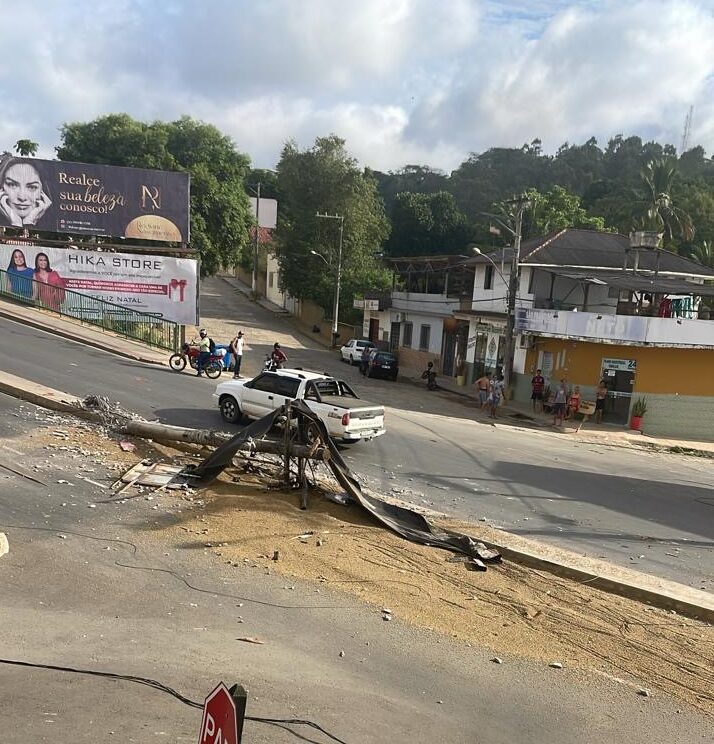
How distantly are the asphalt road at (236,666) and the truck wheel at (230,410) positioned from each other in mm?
7555

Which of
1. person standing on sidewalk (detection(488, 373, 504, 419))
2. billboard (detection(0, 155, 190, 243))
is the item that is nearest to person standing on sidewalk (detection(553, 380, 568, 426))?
Result: person standing on sidewalk (detection(488, 373, 504, 419))

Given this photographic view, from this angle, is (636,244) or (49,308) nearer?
(636,244)

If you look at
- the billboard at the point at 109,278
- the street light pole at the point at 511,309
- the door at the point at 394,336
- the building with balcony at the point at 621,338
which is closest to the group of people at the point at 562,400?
the building with balcony at the point at 621,338

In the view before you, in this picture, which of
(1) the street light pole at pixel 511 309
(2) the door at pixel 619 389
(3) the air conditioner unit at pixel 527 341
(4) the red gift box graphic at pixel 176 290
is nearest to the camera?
(2) the door at pixel 619 389

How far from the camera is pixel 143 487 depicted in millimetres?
10867

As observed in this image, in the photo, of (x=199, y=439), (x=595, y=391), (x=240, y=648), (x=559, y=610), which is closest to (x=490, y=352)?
(x=595, y=391)

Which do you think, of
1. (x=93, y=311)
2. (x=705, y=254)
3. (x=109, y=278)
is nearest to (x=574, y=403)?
(x=93, y=311)

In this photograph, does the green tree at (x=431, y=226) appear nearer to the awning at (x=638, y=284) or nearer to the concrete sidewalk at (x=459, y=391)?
the concrete sidewalk at (x=459, y=391)

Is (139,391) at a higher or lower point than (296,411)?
lower

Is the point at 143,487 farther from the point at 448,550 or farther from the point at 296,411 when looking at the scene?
the point at 448,550

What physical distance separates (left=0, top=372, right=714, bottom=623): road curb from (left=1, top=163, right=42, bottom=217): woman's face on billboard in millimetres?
31113

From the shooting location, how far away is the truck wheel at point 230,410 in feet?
53.8

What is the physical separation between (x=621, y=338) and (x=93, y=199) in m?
26.0

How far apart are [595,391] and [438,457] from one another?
45.5 feet
